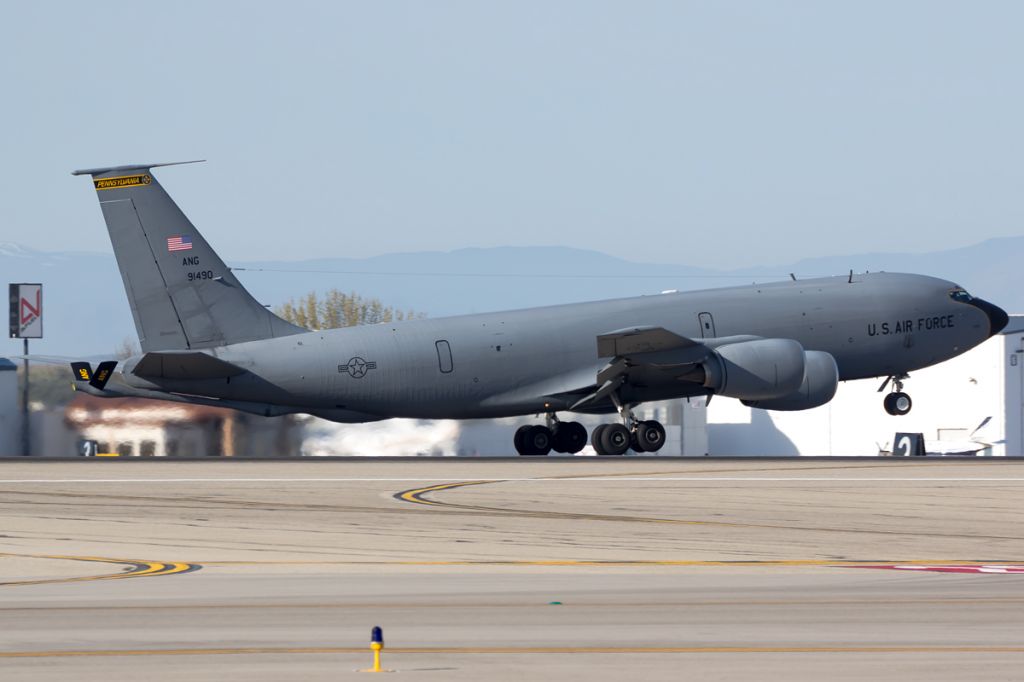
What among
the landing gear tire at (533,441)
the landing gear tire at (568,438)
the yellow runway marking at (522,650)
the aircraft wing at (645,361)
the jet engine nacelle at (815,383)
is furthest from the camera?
the landing gear tire at (568,438)

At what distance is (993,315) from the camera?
166 ft

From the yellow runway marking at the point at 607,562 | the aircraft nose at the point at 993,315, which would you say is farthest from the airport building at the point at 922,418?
the yellow runway marking at the point at 607,562

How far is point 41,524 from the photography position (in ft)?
81.6

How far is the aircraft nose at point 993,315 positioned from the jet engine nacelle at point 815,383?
7203 mm

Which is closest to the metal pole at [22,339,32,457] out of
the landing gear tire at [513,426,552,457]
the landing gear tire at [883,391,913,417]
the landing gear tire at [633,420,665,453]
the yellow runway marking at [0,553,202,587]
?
the landing gear tire at [513,426,552,457]

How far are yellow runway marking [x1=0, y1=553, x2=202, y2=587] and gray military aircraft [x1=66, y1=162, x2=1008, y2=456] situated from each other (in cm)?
2051

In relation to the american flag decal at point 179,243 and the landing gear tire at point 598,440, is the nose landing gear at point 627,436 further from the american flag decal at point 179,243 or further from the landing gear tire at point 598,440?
the american flag decal at point 179,243

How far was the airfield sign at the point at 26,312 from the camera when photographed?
5609 cm

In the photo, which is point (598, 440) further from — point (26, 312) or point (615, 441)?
point (26, 312)

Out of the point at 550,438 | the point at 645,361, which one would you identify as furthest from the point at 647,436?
the point at 550,438

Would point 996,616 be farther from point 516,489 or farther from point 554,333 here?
point 554,333

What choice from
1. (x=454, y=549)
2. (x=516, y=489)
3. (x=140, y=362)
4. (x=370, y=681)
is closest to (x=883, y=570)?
(x=454, y=549)

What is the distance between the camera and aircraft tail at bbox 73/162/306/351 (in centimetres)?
4216

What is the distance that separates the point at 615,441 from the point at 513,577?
28180 mm
